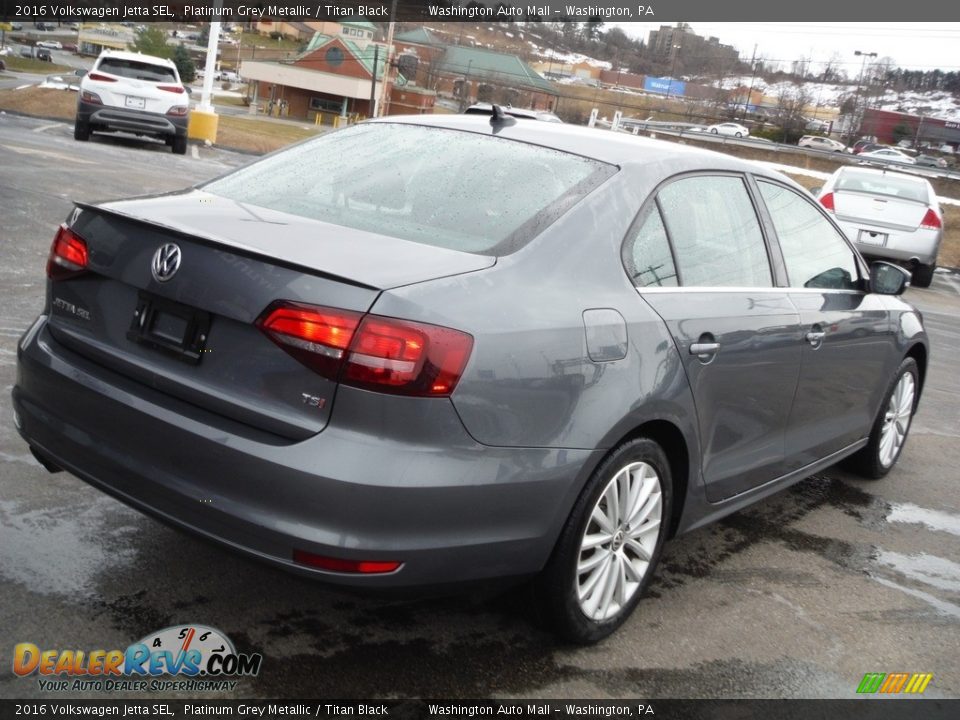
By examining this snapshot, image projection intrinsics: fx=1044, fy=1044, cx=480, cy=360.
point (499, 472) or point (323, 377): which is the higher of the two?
point (323, 377)

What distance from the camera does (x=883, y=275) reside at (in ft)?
16.5

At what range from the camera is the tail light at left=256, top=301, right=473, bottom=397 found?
261 cm

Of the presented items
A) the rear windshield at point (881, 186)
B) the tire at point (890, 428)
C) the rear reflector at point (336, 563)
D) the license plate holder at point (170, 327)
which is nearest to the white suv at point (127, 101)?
the rear windshield at point (881, 186)

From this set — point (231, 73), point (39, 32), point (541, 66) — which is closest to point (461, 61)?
point (541, 66)

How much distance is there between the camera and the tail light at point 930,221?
606 inches

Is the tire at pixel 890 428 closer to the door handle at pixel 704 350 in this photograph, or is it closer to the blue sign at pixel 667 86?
the door handle at pixel 704 350

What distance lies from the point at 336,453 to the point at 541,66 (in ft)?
389

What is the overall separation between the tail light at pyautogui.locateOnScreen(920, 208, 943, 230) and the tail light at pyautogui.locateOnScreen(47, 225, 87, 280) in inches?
570

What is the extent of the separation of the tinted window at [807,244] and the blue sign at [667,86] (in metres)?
95.9

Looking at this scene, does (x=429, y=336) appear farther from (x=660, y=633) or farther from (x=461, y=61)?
(x=461, y=61)

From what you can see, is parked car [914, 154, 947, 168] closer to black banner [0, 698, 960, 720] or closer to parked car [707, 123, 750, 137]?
parked car [707, 123, 750, 137]

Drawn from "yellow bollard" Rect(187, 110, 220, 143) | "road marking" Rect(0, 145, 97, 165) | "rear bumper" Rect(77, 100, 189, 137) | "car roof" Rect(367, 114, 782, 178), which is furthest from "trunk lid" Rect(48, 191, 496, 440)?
"yellow bollard" Rect(187, 110, 220, 143)

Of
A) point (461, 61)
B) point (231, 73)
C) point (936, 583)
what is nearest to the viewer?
point (936, 583)

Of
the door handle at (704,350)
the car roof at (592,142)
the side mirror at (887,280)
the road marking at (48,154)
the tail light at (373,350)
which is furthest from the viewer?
the road marking at (48,154)
